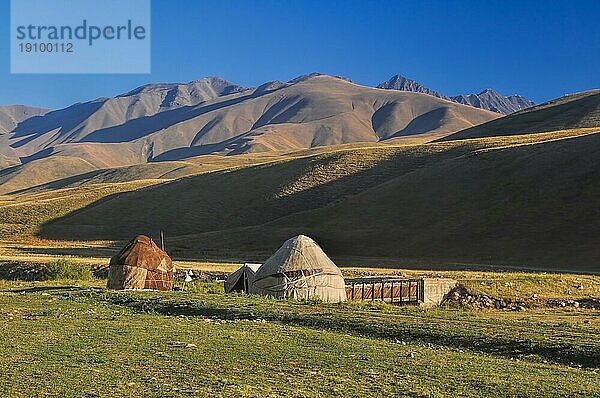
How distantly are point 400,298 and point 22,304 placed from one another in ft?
49.5

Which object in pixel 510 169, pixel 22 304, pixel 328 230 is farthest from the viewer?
pixel 510 169

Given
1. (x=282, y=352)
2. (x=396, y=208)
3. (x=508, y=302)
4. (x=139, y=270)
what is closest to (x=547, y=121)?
(x=396, y=208)

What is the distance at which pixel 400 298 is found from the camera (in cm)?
3319

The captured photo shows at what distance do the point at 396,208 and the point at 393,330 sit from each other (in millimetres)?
61337

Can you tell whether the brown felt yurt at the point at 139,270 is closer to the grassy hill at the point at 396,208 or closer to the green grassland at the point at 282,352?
the green grassland at the point at 282,352

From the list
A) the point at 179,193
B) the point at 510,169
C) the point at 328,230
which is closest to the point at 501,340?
the point at 328,230

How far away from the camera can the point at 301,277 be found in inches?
1244

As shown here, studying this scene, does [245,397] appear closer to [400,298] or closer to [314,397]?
[314,397]

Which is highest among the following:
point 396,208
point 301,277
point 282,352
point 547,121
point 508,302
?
point 547,121

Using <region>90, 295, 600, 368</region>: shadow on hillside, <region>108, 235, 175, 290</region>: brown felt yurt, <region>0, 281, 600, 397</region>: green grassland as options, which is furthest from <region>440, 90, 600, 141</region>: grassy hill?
<region>0, 281, 600, 397</region>: green grassland

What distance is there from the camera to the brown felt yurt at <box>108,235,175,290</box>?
35.5 metres

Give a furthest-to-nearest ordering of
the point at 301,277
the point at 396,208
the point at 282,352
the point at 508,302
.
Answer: the point at 396,208 → the point at 508,302 → the point at 301,277 → the point at 282,352

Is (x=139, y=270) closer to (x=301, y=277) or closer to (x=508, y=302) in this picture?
(x=301, y=277)

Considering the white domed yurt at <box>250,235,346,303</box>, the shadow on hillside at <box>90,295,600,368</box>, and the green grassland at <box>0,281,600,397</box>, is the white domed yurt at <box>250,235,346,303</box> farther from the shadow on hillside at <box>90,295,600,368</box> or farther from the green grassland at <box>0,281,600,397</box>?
the shadow on hillside at <box>90,295,600,368</box>
